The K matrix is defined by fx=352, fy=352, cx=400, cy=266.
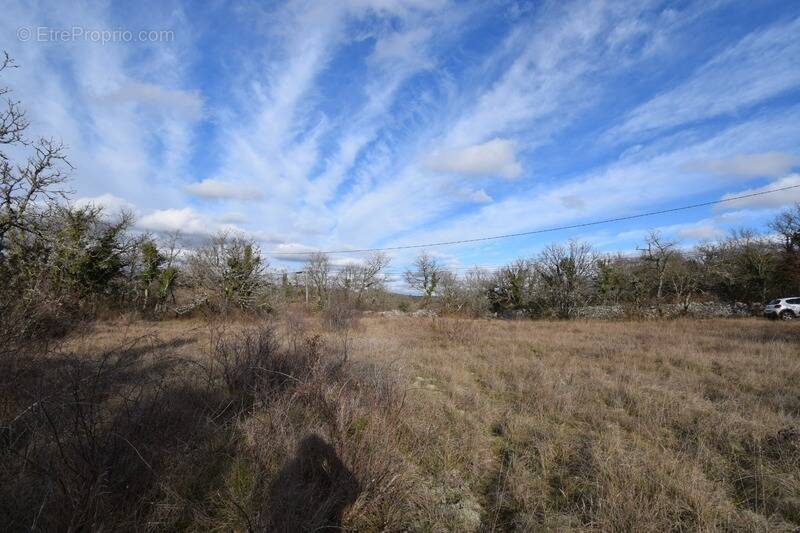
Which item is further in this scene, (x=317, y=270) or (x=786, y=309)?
(x=317, y=270)

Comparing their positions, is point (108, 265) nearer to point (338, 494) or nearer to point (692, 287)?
point (338, 494)

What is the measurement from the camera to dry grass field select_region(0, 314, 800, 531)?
244 cm

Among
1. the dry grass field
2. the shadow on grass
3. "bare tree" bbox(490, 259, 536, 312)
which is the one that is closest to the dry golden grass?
the dry grass field

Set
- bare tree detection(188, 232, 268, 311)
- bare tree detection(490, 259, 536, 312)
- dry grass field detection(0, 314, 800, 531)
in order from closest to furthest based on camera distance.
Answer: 1. dry grass field detection(0, 314, 800, 531)
2. bare tree detection(188, 232, 268, 311)
3. bare tree detection(490, 259, 536, 312)

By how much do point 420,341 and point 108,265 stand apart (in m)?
19.7

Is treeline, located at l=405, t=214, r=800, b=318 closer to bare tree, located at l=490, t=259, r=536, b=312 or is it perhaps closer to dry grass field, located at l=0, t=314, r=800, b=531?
bare tree, located at l=490, t=259, r=536, b=312

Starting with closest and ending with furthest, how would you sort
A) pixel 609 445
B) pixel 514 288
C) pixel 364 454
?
pixel 364 454 → pixel 609 445 → pixel 514 288

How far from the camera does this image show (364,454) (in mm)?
3100

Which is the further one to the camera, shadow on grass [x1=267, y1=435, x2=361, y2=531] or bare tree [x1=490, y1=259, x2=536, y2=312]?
bare tree [x1=490, y1=259, x2=536, y2=312]

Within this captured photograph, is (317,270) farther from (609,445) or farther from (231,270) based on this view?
(609,445)

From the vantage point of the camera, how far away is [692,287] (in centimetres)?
3253

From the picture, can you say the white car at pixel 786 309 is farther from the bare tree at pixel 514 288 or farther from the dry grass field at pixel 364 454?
the dry grass field at pixel 364 454

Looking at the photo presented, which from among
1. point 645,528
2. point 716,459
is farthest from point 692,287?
point 645,528

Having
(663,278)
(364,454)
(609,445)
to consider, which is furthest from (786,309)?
(364,454)
